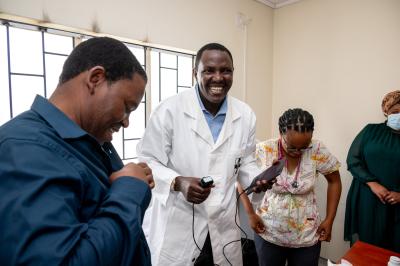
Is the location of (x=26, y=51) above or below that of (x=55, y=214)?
above

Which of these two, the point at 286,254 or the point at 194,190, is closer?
the point at 194,190

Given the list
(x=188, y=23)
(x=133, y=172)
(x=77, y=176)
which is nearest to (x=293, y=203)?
(x=133, y=172)

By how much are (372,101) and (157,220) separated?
2.27m

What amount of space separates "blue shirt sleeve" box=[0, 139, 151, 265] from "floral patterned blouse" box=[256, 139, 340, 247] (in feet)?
3.96

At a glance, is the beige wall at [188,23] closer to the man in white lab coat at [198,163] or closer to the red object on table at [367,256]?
the man in white lab coat at [198,163]

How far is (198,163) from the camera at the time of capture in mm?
1262

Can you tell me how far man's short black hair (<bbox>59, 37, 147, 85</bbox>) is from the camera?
1.95 feet

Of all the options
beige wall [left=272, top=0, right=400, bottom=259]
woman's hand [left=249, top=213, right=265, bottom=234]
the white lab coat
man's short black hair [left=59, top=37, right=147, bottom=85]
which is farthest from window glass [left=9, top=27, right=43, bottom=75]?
beige wall [left=272, top=0, right=400, bottom=259]

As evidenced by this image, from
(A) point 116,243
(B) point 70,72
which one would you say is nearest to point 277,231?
(A) point 116,243

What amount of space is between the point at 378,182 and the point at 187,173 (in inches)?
62.9

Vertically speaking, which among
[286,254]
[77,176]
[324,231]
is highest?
[77,176]

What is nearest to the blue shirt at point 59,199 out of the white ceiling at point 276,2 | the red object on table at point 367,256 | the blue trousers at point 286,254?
the red object on table at point 367,256

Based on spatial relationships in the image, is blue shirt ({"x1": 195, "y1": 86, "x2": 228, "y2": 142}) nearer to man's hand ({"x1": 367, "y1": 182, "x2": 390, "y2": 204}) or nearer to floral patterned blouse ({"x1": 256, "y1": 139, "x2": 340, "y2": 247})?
floral patterned blouse ({"x1": 256, "y1": 139, "x2": 340, "y2": 247})

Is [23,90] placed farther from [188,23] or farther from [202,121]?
[188,23]
